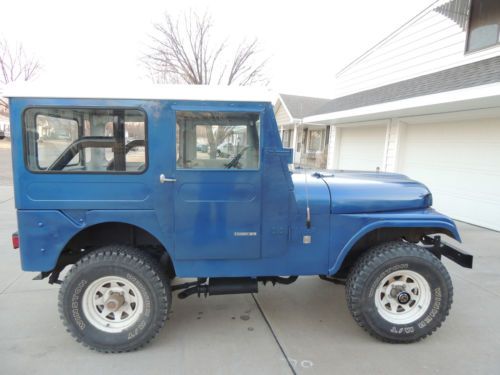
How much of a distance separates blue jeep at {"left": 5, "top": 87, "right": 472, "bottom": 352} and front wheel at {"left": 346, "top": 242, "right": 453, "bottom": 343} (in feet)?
0.03

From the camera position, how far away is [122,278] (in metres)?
2.56

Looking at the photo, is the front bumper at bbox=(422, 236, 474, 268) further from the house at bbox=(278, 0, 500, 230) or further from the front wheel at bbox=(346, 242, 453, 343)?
the house at bbox=(278, 0, 500, 230)

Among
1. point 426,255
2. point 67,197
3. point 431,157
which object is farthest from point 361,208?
point 431,157

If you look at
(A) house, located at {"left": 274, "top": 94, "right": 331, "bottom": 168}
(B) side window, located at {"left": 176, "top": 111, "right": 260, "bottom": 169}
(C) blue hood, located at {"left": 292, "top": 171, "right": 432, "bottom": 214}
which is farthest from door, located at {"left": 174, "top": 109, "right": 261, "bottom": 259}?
(A) house, located at {"left": 274, "top": 94, "right": 331, "bottom": 168}

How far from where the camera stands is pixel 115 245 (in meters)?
2.72

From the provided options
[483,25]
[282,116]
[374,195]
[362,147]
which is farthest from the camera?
[282,116]

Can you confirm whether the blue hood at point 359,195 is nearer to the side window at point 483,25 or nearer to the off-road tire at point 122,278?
the off-road tire at point 122,278

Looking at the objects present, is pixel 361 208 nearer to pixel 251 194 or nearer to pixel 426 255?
pixel 426 255

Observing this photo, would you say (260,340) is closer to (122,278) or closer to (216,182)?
(122,278)

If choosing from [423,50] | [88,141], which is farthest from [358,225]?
[423,50]

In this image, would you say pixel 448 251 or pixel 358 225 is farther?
pixel 448 251

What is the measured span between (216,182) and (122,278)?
114 cm

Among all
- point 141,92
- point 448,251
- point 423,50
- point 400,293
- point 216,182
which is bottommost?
point 400,293

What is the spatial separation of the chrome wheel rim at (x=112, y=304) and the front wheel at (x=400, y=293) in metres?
1.93
